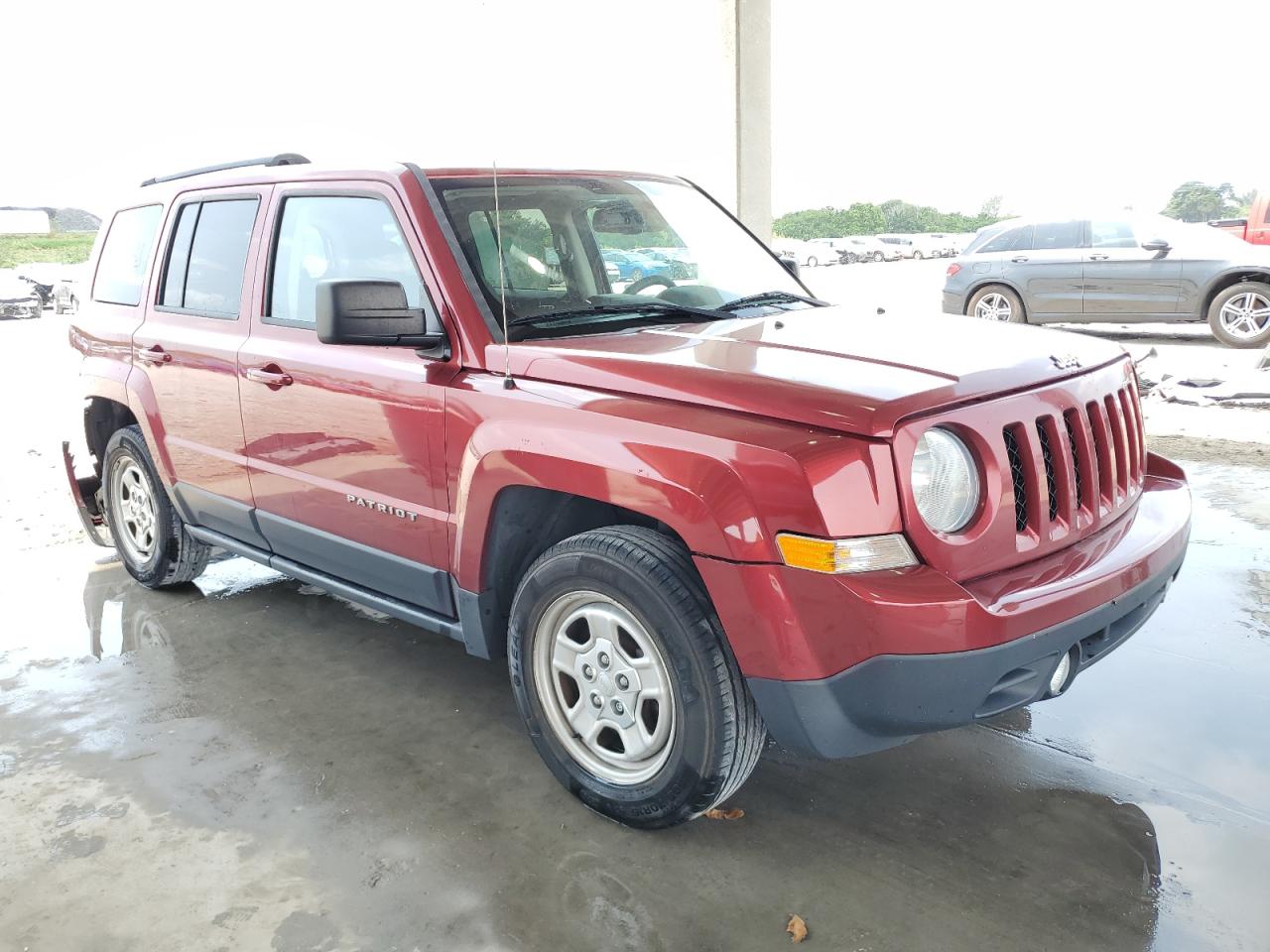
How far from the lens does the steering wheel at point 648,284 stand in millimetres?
3516

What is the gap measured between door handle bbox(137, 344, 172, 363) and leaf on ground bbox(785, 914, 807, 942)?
10.7 feet

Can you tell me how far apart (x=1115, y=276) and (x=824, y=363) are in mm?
10423

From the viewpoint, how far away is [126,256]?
487cm

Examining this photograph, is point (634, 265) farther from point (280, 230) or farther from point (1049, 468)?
point (1049, 468)

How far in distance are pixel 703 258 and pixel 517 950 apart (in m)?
2.32

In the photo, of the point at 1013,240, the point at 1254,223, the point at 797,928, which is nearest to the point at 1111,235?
the point at 1013,240

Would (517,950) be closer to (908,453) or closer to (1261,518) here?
(908,453)

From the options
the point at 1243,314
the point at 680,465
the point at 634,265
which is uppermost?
the point at 634,265

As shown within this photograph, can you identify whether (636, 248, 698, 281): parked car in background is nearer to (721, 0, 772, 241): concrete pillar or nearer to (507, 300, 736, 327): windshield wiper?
(507, 300, 736, 327): windshield wiper

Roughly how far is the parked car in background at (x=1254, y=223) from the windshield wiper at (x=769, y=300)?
1076 centimetres

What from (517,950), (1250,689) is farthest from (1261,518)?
(517,950)

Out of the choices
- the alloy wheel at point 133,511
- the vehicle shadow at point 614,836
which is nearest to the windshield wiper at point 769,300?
the vehicle shadow at point 614,836

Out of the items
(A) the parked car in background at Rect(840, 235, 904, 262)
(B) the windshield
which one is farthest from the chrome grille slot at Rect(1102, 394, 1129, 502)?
(A) the parked car in background at Rect(840, 235, 904, 262)

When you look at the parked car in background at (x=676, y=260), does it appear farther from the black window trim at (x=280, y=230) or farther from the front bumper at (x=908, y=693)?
the front bumper at (x=908, y=693)
